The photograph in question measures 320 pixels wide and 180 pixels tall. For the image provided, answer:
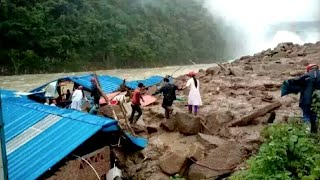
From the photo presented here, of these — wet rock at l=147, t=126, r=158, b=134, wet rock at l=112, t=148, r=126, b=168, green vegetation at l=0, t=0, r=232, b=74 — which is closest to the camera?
wet rock at l=112, t=148, r=126, b=168

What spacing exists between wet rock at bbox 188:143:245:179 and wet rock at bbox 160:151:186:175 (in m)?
0.24

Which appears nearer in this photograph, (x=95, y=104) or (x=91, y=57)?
(x=95, y=104)

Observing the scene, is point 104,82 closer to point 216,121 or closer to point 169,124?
point 169,124

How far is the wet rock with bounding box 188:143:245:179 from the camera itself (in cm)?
656

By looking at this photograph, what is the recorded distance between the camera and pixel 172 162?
7199mm

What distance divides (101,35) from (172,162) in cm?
4088

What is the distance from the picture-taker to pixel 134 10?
5919 cm

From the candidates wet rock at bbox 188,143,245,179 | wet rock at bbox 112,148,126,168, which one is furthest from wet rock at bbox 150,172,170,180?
wet rock at bbox 112,148,126,168

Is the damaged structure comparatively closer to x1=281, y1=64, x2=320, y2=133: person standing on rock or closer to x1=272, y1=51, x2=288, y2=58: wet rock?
x1=281, y1=64, x2=320, y2=133: person standing on rock

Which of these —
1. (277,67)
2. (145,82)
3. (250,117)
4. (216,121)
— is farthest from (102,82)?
(250,117)

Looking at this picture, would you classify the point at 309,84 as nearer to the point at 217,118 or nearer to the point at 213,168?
the point at 213,168

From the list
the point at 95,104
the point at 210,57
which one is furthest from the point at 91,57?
the point at 95,104

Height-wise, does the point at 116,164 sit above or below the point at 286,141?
below

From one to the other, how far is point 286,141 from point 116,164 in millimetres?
4148
